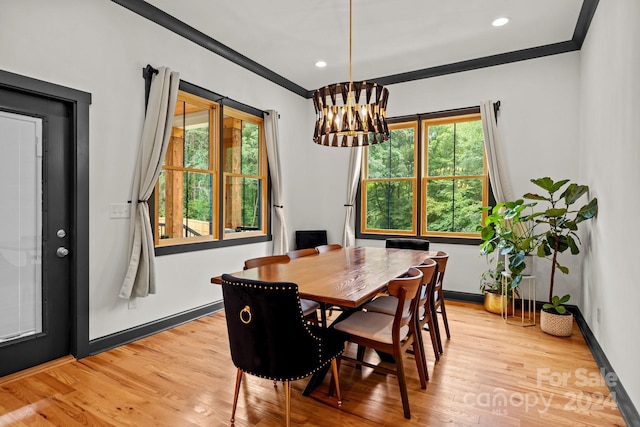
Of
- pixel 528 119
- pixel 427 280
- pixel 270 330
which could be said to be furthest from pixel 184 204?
pixel 528 119

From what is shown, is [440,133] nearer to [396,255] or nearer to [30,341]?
[396,255]

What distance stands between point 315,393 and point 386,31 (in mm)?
3606

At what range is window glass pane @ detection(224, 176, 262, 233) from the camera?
14.8ft

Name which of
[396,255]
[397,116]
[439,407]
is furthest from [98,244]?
[397,116]

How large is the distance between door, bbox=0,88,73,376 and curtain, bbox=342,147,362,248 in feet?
11.5

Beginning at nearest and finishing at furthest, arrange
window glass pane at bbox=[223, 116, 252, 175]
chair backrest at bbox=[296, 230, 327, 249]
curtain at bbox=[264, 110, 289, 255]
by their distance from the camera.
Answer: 1. window glass pane at bbox=[223, 116, 252, 175]
2. curtain at bbox=[264, 110, 289, 255]
3. chair backrest at bbox=[296, 230, 327, 249]

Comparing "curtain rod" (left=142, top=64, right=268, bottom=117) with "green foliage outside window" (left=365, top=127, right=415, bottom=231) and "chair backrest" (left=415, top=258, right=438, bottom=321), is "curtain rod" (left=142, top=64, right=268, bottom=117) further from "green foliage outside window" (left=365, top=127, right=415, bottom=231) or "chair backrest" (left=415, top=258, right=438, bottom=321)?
"chair backrest" (left=415, top=258, right=438, bottom=321)

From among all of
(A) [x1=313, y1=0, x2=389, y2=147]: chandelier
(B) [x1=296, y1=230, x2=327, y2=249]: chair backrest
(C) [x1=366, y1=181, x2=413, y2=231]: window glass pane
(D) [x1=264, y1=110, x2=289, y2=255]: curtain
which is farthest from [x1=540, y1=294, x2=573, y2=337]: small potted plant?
(D) [x1=264, y1=110, x2=289, y2=255]: curtain

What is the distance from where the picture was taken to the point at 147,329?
11.2 feet

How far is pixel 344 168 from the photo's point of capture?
553 centimetres

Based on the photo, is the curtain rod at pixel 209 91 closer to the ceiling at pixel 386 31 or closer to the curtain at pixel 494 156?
the ceiling at pixel 386 31

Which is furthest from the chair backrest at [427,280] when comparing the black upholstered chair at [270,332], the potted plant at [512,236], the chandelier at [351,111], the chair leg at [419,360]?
the potted plant at [512,236]

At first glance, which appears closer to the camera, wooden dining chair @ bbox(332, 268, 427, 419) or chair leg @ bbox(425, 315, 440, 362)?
wooden dining chair @ bbox(332, 268, 427, 419)

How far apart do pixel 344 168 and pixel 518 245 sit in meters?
2.72
